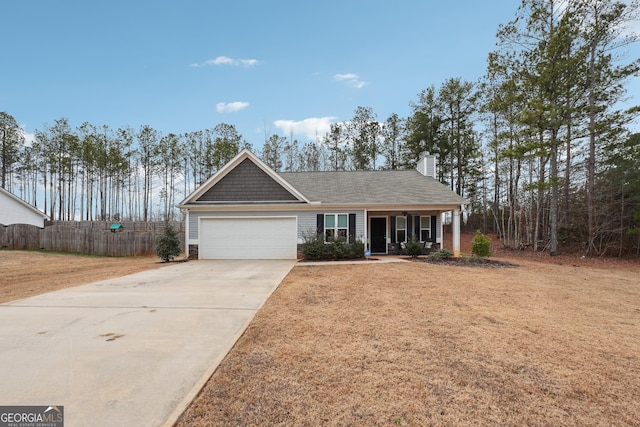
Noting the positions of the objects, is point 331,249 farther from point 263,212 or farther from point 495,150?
point 495,150

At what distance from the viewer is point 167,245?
12688mm

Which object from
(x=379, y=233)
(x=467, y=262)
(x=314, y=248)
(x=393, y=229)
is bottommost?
(x=467, y=262)

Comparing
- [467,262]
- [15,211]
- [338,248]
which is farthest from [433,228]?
[15,211]

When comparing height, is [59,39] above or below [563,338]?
above

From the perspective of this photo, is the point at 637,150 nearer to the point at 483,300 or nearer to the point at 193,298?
the point at 483,300

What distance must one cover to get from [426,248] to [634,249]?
10484mm

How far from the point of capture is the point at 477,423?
2232 millimetres

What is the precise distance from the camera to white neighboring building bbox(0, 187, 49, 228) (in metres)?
21.9

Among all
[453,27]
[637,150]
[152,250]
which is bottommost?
[152,250]

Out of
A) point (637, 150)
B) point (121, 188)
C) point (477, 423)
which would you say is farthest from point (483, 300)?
point (121, 188)

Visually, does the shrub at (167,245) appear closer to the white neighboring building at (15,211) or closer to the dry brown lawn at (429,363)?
the dry brown lawn at (429,363)

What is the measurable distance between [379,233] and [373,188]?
7.72 ft

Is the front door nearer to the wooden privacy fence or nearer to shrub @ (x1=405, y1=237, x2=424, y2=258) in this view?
shrub @ (x1=405, y1=237, x2=424, y2=258)

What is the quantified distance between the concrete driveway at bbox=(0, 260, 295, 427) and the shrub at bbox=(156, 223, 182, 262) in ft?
19.1
